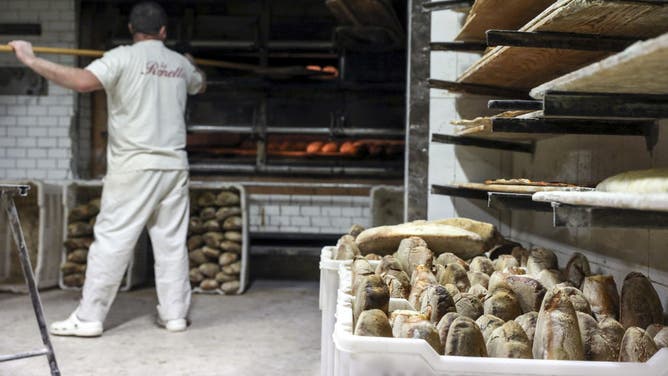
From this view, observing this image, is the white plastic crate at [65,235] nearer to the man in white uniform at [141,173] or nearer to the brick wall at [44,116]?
the brick wall at [44,116]

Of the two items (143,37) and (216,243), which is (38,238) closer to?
(216,243)

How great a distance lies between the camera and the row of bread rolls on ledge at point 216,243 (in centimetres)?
510

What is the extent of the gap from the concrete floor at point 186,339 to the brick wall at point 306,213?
89 cm

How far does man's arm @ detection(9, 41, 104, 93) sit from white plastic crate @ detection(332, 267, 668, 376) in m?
2.90

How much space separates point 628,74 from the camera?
1189mm

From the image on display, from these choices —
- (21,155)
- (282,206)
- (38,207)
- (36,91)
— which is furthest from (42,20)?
(282,206)

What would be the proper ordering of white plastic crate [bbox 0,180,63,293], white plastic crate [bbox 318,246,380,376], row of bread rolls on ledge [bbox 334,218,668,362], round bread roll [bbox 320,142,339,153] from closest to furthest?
1. row of bread rolls on ledge [bbox 334,218,668,362]
2. white plastic crate [bbox 318,246,380,376]
3. white plastic crate [bbox 0,180,63,293]
4. round bread roll [bbox 320,142,339,153]

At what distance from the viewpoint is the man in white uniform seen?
12.2 feet

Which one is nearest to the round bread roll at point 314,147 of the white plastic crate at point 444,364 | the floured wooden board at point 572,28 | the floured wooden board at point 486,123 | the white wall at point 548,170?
the white wall at point 548,170

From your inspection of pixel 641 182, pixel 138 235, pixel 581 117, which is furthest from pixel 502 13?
pixel 138 235

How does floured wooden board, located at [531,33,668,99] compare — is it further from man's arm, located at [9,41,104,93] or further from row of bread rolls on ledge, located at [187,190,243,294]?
row of bread rolls on ledge, located at [187,190,243,294]

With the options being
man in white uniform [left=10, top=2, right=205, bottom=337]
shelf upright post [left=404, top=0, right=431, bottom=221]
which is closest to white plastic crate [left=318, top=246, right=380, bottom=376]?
shelf upright post [left=404, top=0, right=431, bottom=221]

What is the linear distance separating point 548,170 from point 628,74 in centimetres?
186

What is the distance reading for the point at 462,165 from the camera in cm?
355
